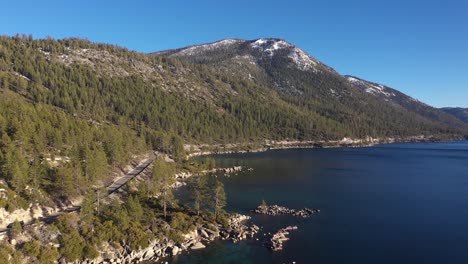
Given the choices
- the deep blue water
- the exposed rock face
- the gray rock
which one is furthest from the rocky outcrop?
the gray rock

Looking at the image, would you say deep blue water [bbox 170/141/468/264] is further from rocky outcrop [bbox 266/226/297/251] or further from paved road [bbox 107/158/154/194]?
paved road [bbox 107/158/154/194]

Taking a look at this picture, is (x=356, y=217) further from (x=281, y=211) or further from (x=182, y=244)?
(x=182, y=244)

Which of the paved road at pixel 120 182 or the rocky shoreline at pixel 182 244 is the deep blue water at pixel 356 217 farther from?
the paved road at pixel 120 182

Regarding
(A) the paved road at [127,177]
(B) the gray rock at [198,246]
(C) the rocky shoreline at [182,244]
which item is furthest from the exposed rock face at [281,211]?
(A) the paved road at [127,177]

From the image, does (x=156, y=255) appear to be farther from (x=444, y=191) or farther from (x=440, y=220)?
(x=444, y=191)

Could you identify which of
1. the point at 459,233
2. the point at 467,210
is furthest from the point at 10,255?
the point at 467,210

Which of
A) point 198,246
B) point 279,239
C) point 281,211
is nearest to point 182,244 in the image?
point 198,246
